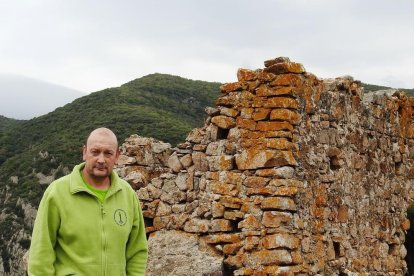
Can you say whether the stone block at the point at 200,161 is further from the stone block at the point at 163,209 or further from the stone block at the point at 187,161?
the stone block at the point at 163,209

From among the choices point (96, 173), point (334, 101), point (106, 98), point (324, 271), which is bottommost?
point (324, 271)

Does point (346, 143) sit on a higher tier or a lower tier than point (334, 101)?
lower

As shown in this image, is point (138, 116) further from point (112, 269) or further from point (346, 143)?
point (112, 269)

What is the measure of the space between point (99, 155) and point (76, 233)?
0.52m

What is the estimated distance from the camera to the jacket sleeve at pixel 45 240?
4074 millimetres

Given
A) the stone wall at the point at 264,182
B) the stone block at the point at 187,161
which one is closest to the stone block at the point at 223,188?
the stone wall at the point at 264,182

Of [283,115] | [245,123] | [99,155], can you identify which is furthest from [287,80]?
[99,155]

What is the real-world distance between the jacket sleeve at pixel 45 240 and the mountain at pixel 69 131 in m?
18.4

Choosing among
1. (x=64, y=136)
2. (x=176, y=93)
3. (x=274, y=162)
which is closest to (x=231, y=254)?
Answer: (x=274, y=162)

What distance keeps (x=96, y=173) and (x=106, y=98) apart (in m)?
36.2

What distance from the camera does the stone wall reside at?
699 centimetres

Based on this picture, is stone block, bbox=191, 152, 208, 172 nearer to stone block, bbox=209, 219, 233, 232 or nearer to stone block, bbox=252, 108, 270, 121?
stone block, bbox=209, 219, 233, 232

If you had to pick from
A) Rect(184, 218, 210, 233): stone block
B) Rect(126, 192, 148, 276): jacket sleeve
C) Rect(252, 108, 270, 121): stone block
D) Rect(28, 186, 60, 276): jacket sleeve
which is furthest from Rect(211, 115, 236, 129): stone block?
Rect(28, 186, 60, 276): jacket sleeve

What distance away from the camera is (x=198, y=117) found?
39.8 metres
